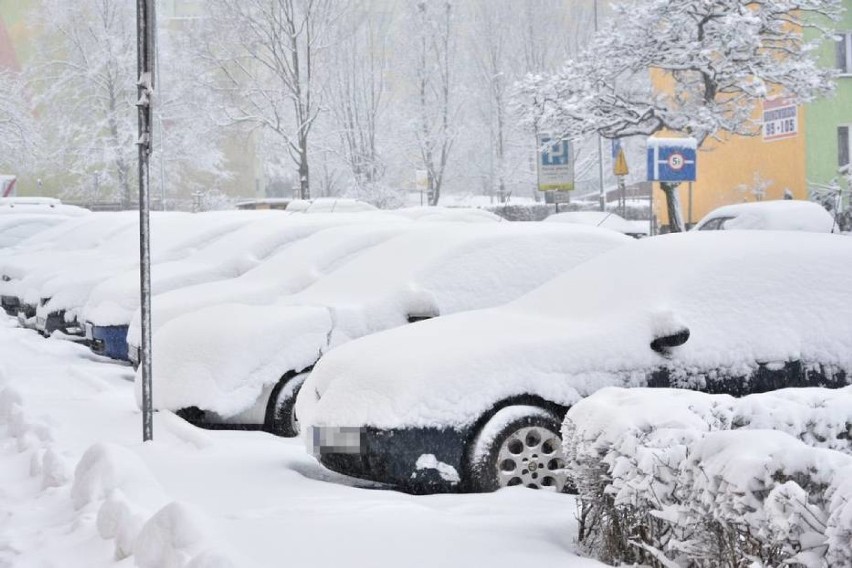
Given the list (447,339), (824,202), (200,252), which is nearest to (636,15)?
(824,202)

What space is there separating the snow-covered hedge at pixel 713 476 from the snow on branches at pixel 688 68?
26.2m

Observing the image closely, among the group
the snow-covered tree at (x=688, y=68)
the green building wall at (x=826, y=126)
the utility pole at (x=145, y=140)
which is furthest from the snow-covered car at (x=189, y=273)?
the green building wall at (x=826, y=126)

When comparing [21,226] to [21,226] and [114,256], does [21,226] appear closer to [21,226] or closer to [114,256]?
[21,226]

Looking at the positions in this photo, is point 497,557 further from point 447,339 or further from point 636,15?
point 636,15

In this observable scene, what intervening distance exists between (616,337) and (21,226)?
19914 mm

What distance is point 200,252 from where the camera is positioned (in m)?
15.8

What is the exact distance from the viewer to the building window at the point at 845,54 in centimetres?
3572

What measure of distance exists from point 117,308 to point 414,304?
5.23 meters

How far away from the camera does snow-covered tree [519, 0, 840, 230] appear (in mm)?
31516

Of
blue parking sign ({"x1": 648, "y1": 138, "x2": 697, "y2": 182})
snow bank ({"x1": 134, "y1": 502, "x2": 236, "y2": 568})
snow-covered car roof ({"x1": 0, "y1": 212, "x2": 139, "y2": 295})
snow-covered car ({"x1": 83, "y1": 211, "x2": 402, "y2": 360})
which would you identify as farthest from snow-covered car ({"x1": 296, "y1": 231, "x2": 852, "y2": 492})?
snow-covered car roof ({"x1": 0, "y1": 212, "x2": 139, "y2": 295})

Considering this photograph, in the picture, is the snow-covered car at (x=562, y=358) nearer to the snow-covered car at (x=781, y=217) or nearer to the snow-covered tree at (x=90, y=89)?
the snow-covered car at (x=781, y=217)

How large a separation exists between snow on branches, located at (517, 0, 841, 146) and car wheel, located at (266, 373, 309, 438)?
23014 mm

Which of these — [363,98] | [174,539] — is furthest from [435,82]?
[174,539]

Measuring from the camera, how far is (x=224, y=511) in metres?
6.96
